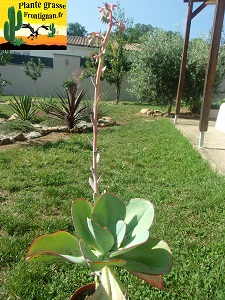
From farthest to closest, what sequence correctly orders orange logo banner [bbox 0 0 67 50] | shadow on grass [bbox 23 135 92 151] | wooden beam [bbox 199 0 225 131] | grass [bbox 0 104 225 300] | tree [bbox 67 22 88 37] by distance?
tree [bbox 67 22 88 37] < orange logo banner [bbox 0 0 67 50] < shadow on grass [bbox 23 135 92 151] < wooden beam [bbox 199 0 225 131] < grass [bbox 0 104 225 300]

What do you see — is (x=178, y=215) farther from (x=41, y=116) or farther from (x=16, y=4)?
(x=16, y=4)

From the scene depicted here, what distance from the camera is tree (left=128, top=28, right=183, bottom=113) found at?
9.95 m

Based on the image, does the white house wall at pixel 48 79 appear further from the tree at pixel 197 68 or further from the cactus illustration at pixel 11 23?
the tree at pixel 197 68

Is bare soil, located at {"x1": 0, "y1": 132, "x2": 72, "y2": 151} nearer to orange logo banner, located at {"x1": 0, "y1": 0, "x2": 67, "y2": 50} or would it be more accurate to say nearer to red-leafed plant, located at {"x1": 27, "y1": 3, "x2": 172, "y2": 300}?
red-leafed plant, located at {"x1": 27, "y1": 3, "x2": 172, "y2": 300}

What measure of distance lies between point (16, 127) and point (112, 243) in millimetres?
5644

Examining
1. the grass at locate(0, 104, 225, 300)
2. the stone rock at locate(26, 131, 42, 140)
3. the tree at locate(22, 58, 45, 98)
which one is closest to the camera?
the grass at locate(0, 104, 225, 300)

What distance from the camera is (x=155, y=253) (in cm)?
96

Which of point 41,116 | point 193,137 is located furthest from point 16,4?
point 193,137

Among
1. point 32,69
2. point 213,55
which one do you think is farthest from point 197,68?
point 32,69

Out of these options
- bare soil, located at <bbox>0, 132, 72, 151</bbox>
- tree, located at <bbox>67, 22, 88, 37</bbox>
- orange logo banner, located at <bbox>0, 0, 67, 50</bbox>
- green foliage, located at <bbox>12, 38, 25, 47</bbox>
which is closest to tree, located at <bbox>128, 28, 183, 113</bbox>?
orange logo banner, located at <bbox>0, 0, 67, 50</bbox>

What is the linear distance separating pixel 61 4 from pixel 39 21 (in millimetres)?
3022

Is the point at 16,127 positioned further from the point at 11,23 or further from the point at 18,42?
the point at 18,42

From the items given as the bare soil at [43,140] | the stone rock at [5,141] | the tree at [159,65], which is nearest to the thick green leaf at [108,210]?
the bare soil at [43,140]

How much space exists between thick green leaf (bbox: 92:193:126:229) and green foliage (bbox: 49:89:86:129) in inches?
217
